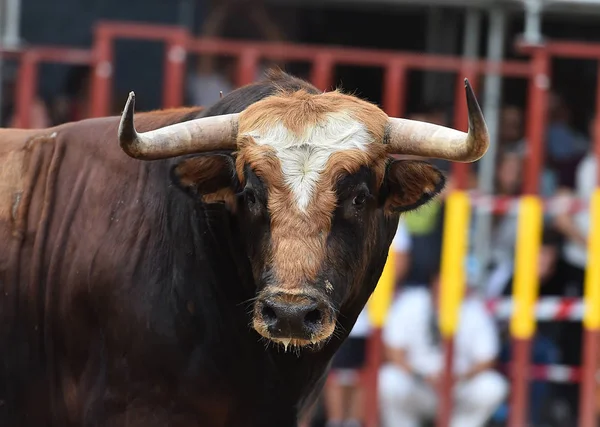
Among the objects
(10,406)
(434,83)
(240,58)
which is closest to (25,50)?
(240,58)

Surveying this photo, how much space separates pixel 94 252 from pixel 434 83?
4.42 m

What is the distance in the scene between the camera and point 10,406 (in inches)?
216

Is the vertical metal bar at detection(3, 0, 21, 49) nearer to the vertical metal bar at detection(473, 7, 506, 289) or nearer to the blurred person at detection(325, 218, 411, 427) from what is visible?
the blurred person at detection(325, 218, 411, 427)

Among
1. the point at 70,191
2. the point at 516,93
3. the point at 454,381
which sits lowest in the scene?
the point at 454,381

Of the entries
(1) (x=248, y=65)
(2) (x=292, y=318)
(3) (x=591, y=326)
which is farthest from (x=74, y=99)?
(2) (x=292, y=318)

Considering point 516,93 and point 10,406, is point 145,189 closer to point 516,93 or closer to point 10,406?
point 10,406

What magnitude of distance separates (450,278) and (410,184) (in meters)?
3.46

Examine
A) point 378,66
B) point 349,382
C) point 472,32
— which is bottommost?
point 349,382

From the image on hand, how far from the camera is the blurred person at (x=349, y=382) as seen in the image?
8.74m

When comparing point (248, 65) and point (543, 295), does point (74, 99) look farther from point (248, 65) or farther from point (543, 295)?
point (543, 295)

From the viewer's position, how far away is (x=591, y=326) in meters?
8.59

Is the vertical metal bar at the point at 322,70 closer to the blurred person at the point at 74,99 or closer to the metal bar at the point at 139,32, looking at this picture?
the metal bar at the point at 139,32

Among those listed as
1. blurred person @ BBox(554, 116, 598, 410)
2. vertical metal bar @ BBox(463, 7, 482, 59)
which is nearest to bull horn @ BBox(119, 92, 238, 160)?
blurred person @ BBox(554, 116, 598, 410)

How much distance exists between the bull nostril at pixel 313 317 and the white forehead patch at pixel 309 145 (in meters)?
0.41
